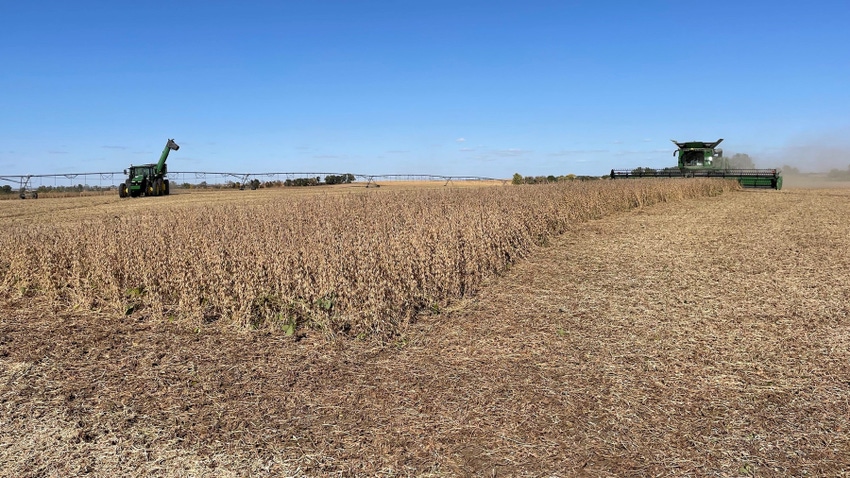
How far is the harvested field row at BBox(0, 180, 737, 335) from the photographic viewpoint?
552 cm

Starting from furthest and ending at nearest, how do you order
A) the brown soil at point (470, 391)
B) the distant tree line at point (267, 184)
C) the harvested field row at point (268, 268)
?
1. the distant tree line at point (267, 184)
2. the harvested field row at point (268, 268)
3. the brown soil at point (470, 391)

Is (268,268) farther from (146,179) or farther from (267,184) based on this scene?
(267,184)

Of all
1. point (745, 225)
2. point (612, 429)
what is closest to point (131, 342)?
point (612, 429)

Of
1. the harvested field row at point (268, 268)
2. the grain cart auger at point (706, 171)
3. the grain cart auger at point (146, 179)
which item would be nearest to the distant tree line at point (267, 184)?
the grain cart auger at point (146, 179)

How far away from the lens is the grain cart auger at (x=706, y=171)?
2597 centimetres

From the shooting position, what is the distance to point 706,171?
27.0m

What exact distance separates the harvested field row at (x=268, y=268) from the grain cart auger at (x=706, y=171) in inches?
791

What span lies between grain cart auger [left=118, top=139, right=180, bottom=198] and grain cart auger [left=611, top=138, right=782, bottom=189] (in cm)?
2210

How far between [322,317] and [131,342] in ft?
5.63

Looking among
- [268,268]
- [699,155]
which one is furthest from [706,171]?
[268,268]

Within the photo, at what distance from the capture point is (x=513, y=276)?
7.46 meters

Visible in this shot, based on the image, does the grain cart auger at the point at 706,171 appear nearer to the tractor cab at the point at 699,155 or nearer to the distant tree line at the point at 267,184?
the tractor cab at the point at 699,155

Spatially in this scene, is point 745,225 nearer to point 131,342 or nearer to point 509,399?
point 509,399

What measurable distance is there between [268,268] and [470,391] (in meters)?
2.92
